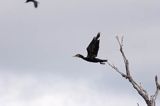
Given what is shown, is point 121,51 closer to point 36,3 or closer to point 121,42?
point 121,42

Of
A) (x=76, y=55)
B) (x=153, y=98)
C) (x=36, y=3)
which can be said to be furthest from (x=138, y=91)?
(x=36, y=3)

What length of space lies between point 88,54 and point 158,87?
371 inches

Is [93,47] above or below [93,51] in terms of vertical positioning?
above

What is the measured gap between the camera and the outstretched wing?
113 feet

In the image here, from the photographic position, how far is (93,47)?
1377 inches

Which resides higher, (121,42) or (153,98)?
(121,42)

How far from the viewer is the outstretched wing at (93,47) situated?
1361 inches

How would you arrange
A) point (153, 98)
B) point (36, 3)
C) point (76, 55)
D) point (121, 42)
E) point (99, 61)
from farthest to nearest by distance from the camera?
point (36, 3) < point (76, 55) < point (99, 61) < point (121, 42) < point (153, 98)

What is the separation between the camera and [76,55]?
37.0m

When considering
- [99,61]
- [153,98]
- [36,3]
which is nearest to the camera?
[153,98]

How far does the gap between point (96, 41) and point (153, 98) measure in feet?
29.7

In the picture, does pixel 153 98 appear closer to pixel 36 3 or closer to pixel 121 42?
pixel 121 42

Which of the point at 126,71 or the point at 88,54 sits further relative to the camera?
the point at 88,54

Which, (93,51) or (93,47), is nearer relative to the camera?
(93,47)
